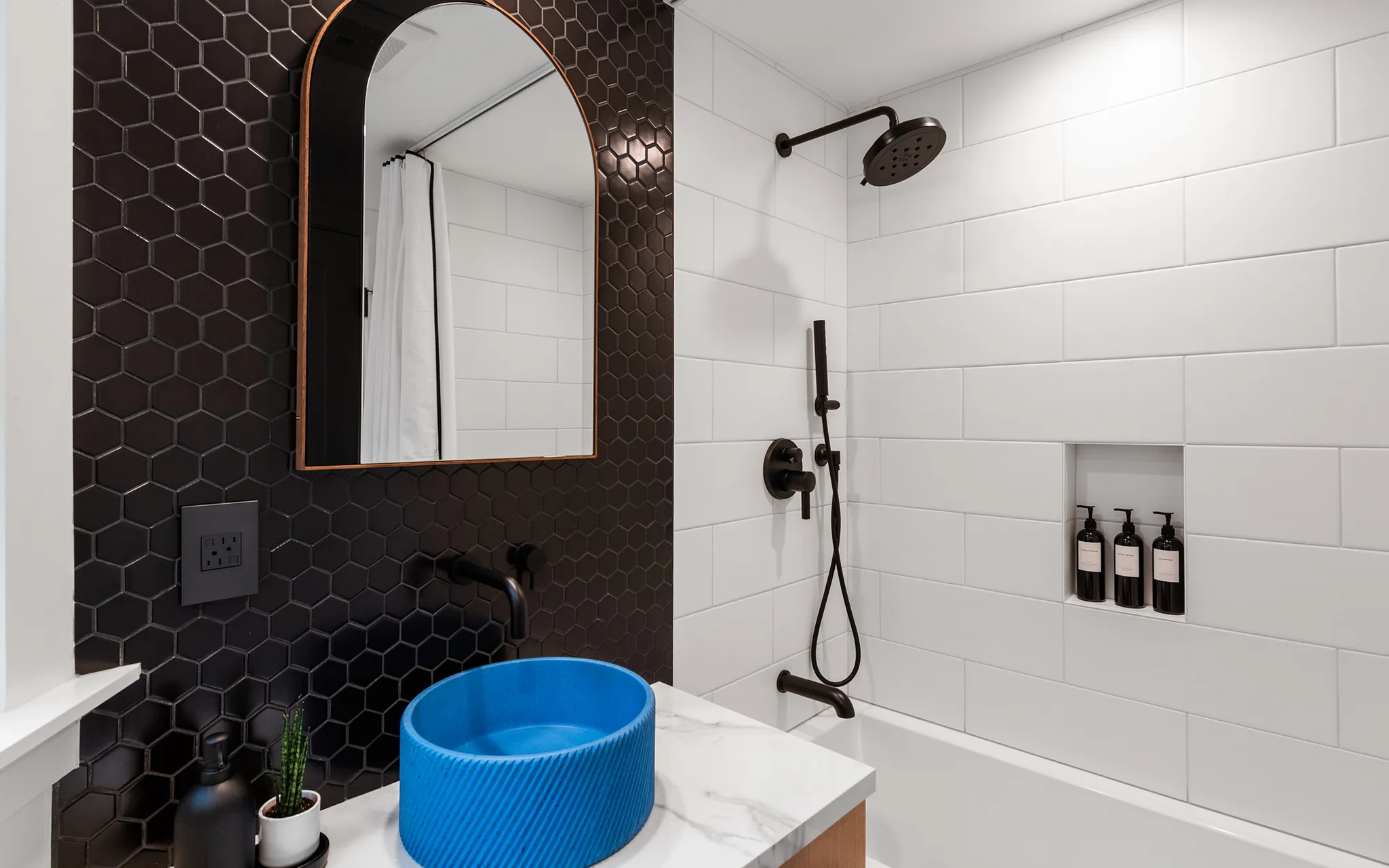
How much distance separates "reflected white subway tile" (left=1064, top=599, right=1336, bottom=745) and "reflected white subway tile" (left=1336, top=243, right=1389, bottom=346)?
0.54 meters

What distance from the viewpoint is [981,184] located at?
176 centimetres

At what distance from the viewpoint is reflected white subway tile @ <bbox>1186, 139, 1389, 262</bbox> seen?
126cm

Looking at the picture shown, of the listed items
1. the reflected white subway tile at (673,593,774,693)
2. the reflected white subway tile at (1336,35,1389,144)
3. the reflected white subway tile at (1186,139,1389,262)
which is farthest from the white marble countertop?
the reflected white subway tile at (1336,35,1389,144)

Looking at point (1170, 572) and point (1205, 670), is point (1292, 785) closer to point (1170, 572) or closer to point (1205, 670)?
point (1205, 670)

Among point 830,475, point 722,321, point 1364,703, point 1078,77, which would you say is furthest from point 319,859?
point 1078,77

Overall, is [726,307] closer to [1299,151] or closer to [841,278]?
[841,278]

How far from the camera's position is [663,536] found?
1475 millimetres

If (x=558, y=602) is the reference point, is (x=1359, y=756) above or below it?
below

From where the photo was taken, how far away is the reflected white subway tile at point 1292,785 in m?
1.27

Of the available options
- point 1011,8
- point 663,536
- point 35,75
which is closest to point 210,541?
point 35,75

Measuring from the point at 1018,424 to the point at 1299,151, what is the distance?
29.6 inches

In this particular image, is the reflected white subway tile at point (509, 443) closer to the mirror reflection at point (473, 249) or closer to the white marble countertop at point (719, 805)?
the mirror reflection at point (473, 249)

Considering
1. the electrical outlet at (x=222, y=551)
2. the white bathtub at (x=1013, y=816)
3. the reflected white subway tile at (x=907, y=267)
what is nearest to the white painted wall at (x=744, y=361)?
the reflected white subway tile at (x=907, y=267)

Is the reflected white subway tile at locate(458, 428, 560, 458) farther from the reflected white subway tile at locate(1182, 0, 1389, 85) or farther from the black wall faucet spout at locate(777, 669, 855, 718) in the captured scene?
the reflected white subway tile at locate(1182, 0, 1389, 85)
